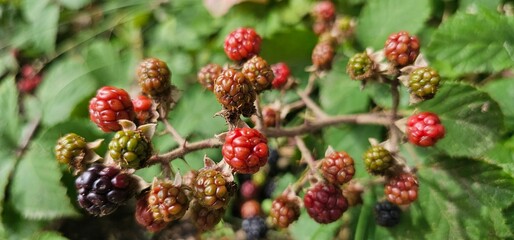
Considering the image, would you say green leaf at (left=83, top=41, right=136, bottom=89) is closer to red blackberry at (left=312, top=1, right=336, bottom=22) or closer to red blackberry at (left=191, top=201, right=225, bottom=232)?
red blackberry at (left=312, top=1, right=336, bottom=22)

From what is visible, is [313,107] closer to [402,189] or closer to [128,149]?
[402,189]

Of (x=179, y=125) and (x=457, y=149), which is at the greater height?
(x=457, y=149)

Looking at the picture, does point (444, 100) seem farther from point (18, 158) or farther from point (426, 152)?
point (18, 158)

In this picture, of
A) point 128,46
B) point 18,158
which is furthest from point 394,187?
point 128,46

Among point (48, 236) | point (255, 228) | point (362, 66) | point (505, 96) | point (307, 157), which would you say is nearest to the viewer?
point (362, 66)

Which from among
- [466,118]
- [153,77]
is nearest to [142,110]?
[153,77]

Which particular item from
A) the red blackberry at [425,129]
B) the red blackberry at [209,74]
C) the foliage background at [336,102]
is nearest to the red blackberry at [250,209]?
the foliage background at [336,102]
